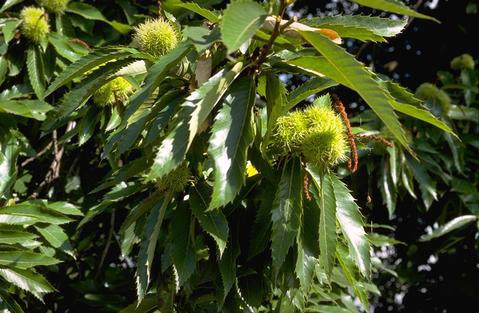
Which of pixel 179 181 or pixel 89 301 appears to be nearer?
pixel 179 181

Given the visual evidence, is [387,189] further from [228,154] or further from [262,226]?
[228,154]

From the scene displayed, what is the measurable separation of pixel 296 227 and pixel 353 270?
24cm

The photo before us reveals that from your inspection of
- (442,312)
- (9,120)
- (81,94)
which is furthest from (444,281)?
(81,94)

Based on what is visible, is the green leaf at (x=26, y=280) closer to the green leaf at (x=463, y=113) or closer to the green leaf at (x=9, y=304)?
the green leaf at (x=9, y=304)

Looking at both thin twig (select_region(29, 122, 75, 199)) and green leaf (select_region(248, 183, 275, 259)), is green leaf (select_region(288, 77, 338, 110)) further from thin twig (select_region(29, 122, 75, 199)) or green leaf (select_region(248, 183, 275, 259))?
thin twig (select_region(29, 122, 75, 199))

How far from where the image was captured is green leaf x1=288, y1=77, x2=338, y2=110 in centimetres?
120

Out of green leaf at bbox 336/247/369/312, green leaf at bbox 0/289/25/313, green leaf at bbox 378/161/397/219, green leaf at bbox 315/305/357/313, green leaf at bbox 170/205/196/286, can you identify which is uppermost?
green leaf at bbox 170/205/196/286

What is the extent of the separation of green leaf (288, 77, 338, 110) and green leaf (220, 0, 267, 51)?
197 millimetres

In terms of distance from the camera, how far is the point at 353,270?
1.37 m

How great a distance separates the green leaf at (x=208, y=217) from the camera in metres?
1.25

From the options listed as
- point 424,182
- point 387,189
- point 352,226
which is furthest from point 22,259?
point 424,182

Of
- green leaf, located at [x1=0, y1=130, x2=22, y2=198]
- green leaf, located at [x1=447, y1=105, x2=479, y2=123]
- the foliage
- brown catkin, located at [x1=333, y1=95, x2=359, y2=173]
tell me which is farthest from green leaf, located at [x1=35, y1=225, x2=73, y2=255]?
green leaf, located at [x1=447, y1=105, x2=479, y2=123]

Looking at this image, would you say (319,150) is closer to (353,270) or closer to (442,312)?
(353,270)

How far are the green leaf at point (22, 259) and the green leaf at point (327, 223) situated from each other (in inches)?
29.0
